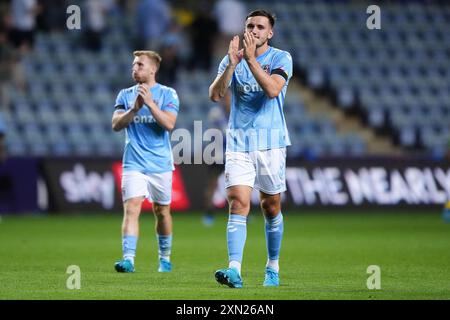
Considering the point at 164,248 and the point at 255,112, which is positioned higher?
the point at 255,112

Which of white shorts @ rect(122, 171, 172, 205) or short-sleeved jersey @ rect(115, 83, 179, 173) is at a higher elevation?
short-sleeved jersey @ rect(115, 83, 179, 173)

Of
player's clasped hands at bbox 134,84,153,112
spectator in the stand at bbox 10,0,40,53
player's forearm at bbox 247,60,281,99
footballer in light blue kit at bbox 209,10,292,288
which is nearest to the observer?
player's forearm at bbox 247,60,281,99

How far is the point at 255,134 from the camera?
960 cm

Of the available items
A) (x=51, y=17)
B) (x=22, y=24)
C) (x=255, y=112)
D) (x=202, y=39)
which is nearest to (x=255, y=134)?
(x=255, y=112)

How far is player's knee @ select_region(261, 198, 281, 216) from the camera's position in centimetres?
970

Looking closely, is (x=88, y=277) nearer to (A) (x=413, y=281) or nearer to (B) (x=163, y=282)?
(B) (x=163, y=282)

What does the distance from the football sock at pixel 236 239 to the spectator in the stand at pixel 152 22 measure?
1686 cm

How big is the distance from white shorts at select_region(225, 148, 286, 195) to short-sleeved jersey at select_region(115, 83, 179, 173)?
6.77 feet

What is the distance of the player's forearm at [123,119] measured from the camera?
36.7 ft

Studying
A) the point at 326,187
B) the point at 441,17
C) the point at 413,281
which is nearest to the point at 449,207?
the point at 326,187

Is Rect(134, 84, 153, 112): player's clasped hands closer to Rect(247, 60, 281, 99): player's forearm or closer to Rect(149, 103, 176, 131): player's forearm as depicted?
Rect(149, 103, 176, 131): player's forearm

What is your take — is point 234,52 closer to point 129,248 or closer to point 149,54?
point 149,54

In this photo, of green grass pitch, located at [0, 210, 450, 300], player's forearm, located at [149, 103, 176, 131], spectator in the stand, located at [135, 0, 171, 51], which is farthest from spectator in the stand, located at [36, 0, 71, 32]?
player's forearm, located at [149, 103, 176, 131]

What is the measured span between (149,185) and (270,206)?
2.24m
